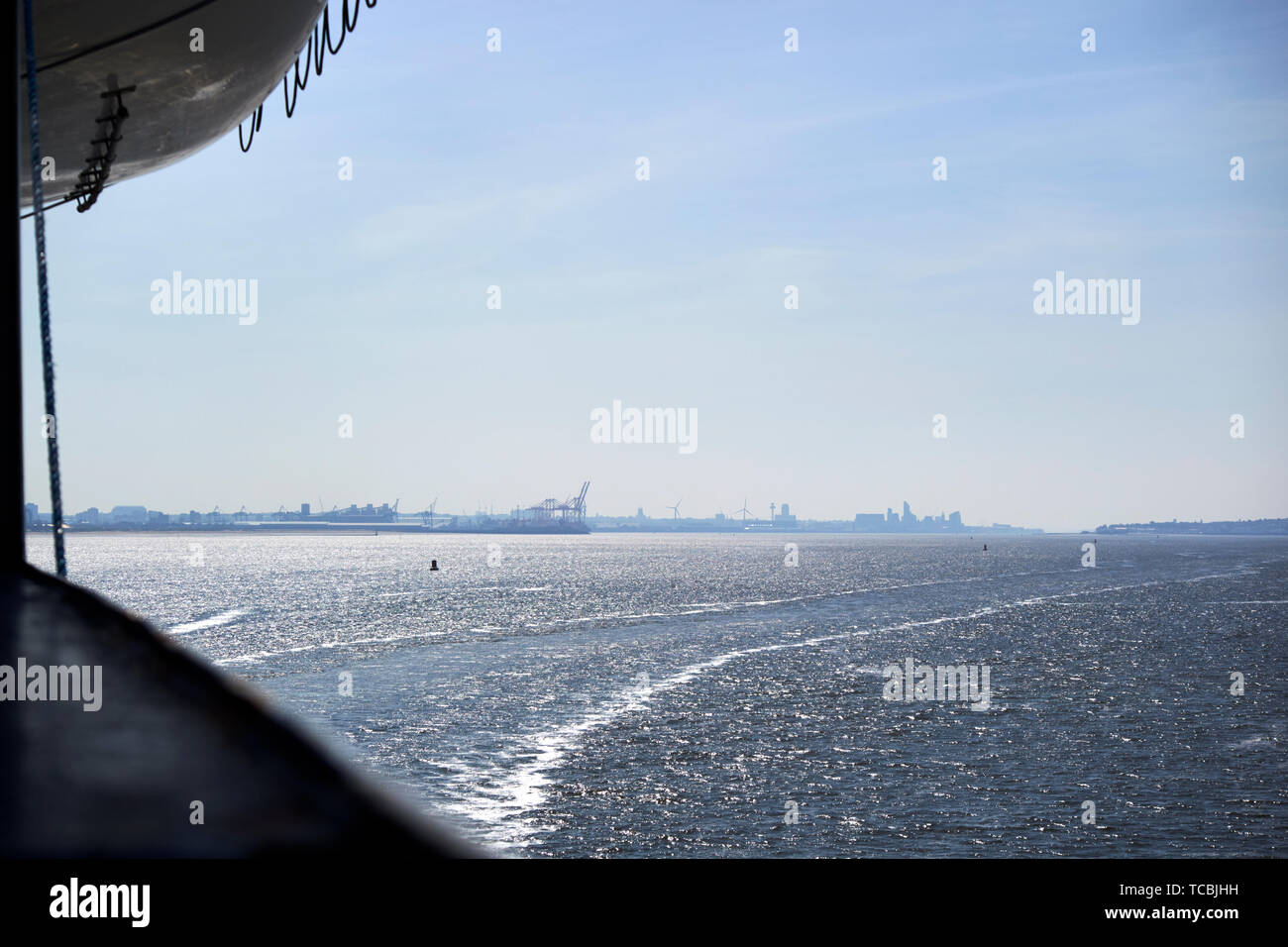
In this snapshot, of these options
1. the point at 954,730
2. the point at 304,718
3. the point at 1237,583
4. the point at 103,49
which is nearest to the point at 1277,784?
the point at 954,730

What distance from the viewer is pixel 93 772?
65.1 inches

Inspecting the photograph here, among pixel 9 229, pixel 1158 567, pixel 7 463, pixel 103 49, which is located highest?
pixel 103 49

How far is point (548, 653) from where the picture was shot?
1949 inches

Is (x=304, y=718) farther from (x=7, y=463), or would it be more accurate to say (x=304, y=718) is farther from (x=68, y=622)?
(x=68, y=622)

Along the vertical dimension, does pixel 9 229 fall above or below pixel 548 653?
above

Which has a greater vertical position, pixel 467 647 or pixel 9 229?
pixel 9 229

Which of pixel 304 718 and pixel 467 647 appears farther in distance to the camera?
pixel 467 647

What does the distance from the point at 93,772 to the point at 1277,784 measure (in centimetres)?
3395

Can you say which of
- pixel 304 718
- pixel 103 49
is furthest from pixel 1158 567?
pixel 103 49

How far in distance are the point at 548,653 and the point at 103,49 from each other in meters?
43.5
